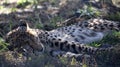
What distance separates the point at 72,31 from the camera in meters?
9.47

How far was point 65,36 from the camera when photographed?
9.15 m

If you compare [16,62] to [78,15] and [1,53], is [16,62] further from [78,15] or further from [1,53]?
[78,15]

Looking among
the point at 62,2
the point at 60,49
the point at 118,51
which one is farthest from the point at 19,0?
the point at 118,51

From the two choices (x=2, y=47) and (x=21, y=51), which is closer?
(x=21, y=51)

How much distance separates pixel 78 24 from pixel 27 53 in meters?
2.46

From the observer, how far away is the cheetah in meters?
8.39

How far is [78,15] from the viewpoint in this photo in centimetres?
1135

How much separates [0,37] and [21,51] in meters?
1.59

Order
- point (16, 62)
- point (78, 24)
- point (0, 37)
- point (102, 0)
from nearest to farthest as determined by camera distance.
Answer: point (16, 62), point (0, 37), point (78, 24), point (102, 0)

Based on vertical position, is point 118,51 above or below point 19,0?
above

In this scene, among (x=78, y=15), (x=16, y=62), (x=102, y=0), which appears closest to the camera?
(x=16, y=62)

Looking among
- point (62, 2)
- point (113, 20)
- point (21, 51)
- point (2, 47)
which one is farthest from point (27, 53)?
point (62, 2)

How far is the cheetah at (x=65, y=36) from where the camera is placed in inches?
330

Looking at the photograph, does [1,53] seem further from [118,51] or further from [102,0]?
[102,0]
